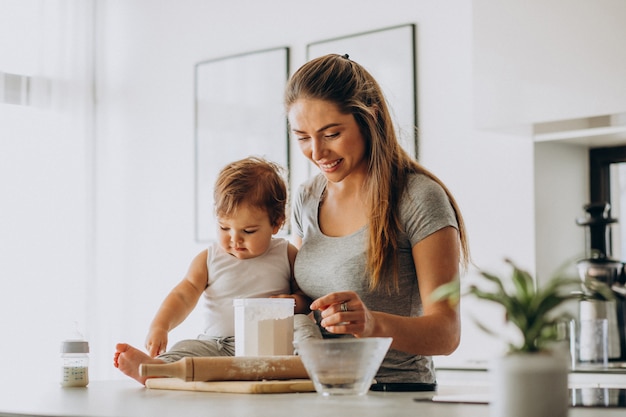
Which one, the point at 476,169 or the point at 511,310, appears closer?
the point at 511,310

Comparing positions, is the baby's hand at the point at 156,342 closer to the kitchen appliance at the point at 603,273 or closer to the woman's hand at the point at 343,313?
the woman's hand at the point at 343,313

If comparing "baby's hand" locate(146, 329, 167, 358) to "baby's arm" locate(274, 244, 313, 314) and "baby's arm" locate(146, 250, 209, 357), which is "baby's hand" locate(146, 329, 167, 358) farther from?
"baby's arm" locate(274, 244, 313, 314)

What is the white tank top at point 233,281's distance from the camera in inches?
76.0

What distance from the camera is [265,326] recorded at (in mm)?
1628

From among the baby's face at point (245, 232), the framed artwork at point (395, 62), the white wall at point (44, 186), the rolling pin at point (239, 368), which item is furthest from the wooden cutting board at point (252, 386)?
the white wall at point (44, 186)

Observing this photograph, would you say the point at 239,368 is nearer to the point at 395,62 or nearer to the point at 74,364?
the point at 74,364

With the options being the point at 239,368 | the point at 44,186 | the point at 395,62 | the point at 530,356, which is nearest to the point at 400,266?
the point at 239,368

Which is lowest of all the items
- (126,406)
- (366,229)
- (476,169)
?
(126,406)

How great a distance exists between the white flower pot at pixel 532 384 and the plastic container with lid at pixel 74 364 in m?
0.92

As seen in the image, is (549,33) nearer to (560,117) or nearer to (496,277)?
(560,117)

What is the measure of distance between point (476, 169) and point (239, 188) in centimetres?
170

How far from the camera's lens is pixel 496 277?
971mm

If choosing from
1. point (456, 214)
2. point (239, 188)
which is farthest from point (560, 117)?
point (239, 188)

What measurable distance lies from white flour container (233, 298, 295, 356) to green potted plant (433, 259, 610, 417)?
2.25 ft
